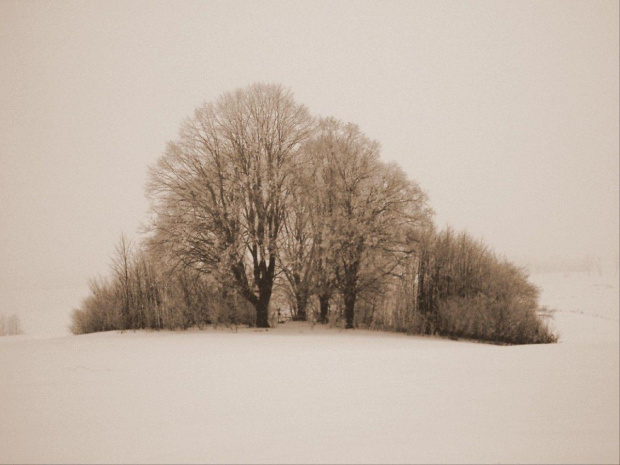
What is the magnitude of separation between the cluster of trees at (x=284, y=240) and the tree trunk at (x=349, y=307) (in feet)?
0.16

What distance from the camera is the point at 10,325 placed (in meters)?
20.0

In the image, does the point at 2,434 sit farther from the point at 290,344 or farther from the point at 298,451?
the point at 290,344

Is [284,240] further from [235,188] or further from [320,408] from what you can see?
[320,408]

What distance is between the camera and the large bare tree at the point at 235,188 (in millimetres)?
14219

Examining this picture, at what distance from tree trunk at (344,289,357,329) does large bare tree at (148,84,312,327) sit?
2.74 meters

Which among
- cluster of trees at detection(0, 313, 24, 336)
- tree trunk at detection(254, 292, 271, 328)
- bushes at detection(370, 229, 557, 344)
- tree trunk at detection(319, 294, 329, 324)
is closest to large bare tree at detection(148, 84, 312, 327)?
tree trunk at detection(254, 292, 271, 328)

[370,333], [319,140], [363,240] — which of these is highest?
[319,140]

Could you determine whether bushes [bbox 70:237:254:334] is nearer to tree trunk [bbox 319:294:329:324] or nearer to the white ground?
tree trunk [bbox 319:294:329:324]

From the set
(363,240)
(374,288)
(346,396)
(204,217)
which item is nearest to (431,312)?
(374,288)

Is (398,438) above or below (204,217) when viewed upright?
below

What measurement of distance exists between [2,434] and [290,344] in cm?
691

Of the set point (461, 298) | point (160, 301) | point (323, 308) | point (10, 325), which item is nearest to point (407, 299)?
point (461, 298)

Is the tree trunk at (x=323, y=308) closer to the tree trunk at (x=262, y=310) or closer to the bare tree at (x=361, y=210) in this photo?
the bare tree at (x=361, y=210)

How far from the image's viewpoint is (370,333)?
13.6m
